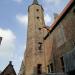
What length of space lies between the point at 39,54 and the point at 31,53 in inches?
43.8

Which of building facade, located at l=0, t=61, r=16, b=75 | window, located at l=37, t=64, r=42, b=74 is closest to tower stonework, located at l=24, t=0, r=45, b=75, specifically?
window, located at l=37, t=64, r=42, b=74

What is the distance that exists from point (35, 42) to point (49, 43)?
8.28 feet

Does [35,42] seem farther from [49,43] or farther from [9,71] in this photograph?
[9,71]

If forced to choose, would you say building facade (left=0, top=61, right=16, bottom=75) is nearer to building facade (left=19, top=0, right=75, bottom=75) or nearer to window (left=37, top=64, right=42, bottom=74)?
building facade (left=19, top=0, right=75, bottom=75)

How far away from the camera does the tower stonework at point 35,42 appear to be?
67.1 ft

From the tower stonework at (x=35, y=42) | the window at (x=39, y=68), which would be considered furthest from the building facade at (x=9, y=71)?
the window at (x=39, y=68)

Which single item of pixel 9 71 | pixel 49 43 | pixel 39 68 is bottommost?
pixel 9 71

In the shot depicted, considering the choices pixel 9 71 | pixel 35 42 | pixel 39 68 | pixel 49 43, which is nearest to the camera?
pixel 49 43

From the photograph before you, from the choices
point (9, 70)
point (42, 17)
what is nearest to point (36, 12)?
point (42, 17)

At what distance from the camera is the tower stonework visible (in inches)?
805

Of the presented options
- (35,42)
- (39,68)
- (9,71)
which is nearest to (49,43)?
(35,42)

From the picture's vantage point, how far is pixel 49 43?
2019 cm

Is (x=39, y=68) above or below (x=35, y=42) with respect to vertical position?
below

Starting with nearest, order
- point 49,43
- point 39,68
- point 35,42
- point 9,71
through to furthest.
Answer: point 49,43 → point 39,68 → point 35,42 → point 9,71
